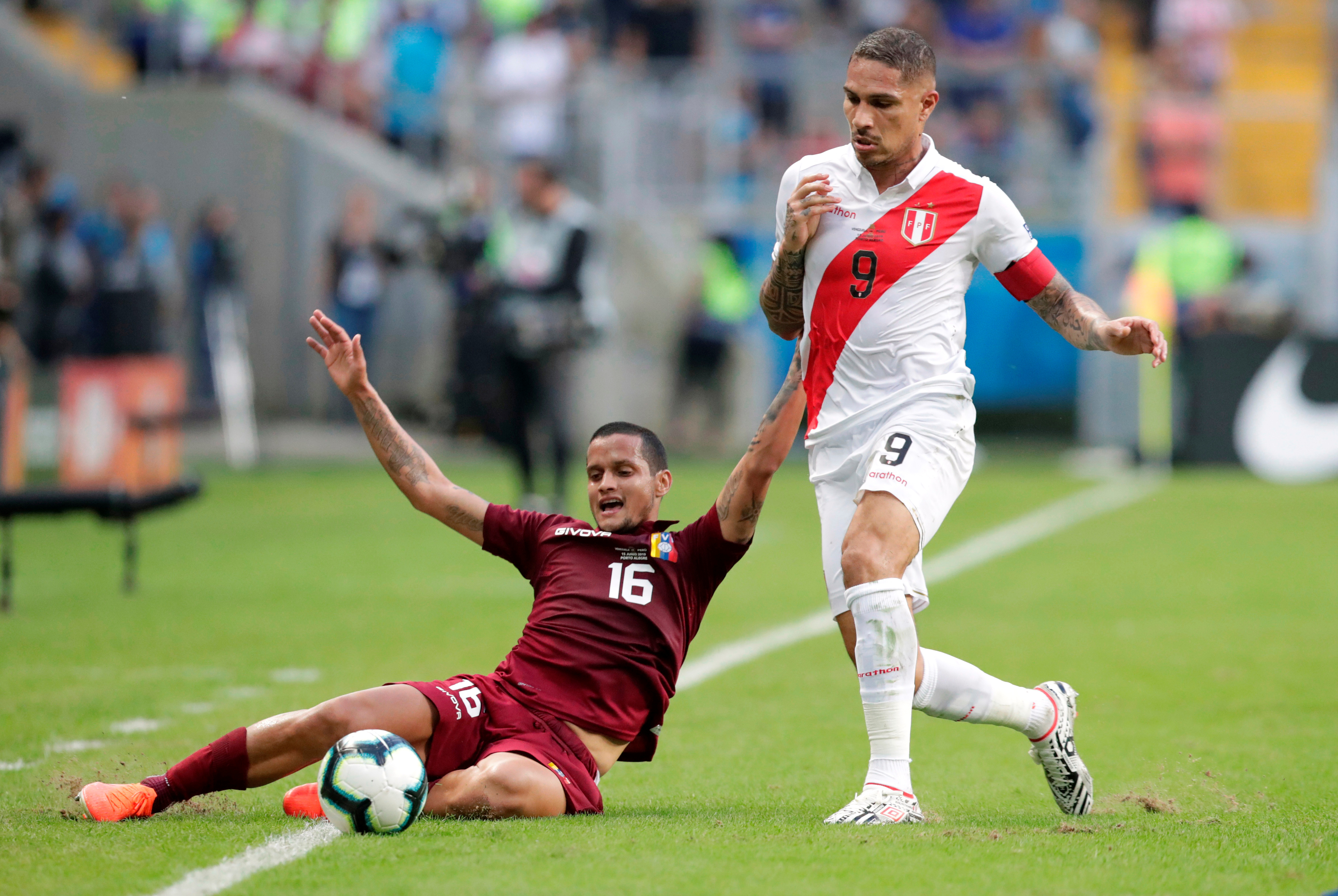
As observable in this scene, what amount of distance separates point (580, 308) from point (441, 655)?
18.2 ft

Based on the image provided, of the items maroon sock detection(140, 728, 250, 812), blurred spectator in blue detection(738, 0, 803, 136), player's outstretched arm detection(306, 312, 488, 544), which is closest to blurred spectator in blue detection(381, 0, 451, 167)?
blurred spectator in blue detection(738, 0, 803, 136)

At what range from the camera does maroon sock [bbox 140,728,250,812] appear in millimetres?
4715

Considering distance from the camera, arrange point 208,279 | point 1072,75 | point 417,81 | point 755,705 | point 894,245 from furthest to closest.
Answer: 1. point 417,81
2. point 1072,75
3. point 208,279
4. point 755,705
5. point 894,245

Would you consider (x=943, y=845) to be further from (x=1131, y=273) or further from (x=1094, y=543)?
(x=1131, y=273)

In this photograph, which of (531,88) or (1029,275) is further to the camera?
(531,88)

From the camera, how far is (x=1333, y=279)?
793 inches

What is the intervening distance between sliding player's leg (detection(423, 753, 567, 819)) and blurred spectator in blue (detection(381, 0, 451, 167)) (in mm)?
18069

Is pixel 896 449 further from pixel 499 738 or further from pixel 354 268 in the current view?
pixel 354 268

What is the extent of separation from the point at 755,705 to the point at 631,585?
2110mm

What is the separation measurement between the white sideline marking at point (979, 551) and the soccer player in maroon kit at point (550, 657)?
6.64ft

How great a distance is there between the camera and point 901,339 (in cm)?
505

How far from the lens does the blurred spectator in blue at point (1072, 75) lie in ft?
66.3

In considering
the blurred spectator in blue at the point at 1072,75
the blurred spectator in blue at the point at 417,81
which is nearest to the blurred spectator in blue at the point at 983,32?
the blurred spectator in blue at the point at 1072,75

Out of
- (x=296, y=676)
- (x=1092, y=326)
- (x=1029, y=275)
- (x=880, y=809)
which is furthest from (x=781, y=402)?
(x=296, y=676)
